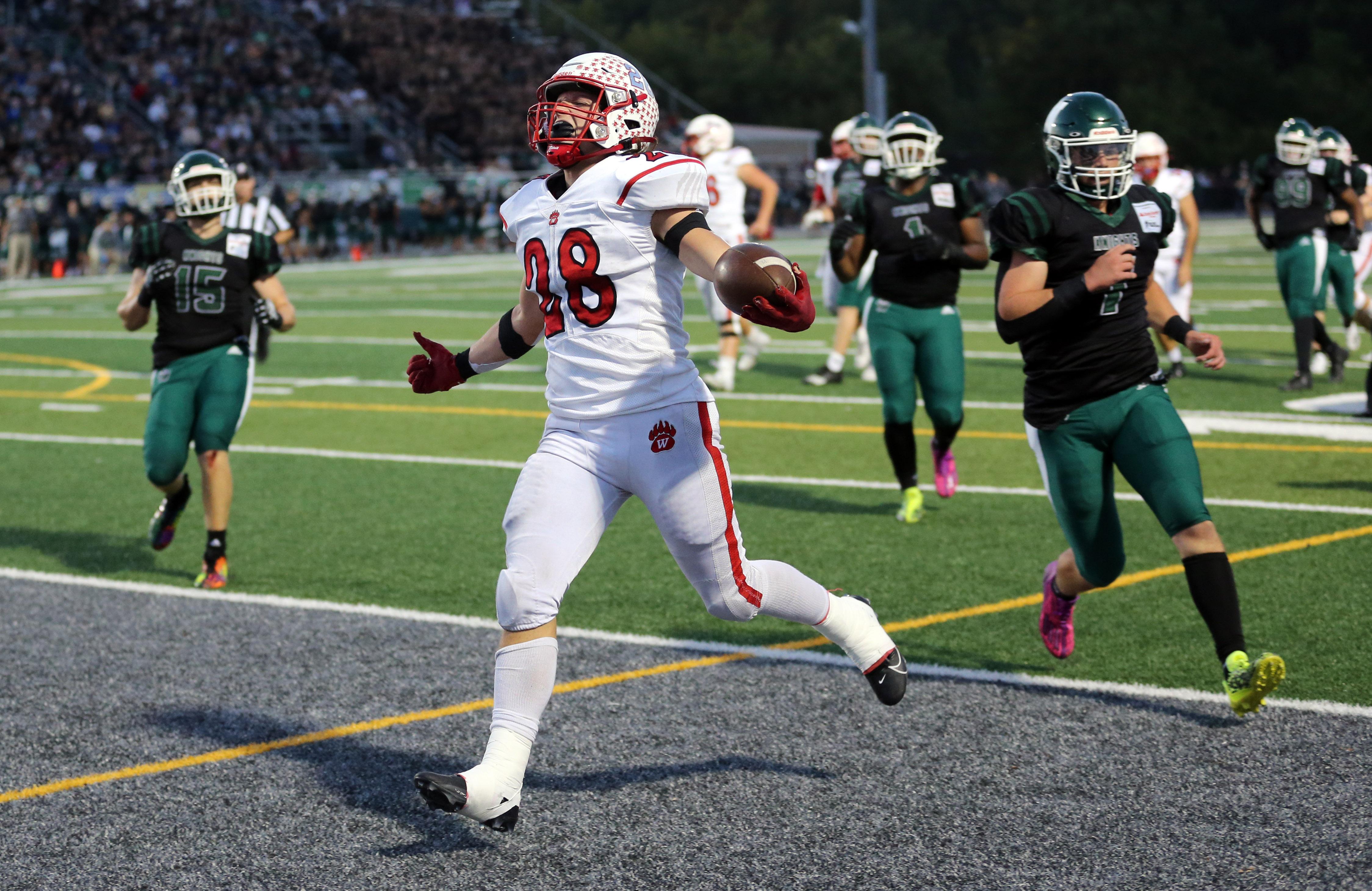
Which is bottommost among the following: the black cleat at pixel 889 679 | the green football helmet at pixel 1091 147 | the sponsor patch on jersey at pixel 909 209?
the black cleat at pixel 889 679

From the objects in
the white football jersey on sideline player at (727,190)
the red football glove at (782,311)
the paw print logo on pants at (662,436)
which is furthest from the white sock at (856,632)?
the white football jersey on sideline player at (727,190)

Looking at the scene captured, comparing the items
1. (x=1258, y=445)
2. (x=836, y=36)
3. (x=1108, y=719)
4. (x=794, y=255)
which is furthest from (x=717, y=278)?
(x=836, y=36)

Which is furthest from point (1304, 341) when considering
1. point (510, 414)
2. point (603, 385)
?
point (603, 385)

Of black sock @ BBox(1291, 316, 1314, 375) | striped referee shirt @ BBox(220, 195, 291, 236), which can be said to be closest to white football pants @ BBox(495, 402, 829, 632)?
striped referee shirt @ BBox(220, 195, 291, 236)

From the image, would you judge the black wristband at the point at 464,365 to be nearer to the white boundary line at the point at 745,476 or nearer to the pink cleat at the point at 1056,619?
the pink cleat at the point at 1056,619

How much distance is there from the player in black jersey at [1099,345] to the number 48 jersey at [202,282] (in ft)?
12.2

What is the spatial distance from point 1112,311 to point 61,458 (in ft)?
26.8

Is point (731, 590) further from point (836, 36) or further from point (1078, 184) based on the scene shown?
point (836, 36)

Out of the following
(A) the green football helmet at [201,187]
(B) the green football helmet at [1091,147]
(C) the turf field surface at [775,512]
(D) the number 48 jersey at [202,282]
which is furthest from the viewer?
(D) the number 48 jersey at [202,282]

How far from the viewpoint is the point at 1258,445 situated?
9.76m

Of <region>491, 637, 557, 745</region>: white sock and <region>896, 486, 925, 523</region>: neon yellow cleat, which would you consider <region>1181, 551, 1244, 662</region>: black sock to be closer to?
<region>491, 637, 557, 745</region>: white sock

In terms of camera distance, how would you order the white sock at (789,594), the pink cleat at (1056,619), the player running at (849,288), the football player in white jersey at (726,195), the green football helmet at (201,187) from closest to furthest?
the white sock at (789,594) → the pink cleat at (1056,619) → the green football helmet at (201,187) → the player running at (849,288) → the football player in white jersey at (726,195)

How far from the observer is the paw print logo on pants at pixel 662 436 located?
4.01 m

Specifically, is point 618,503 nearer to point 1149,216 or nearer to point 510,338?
point 510,338
